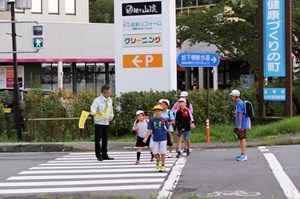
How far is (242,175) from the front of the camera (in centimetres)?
1273

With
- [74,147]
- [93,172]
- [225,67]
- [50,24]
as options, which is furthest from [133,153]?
[225,67]

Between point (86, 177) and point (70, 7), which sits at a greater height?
point (70, 7)

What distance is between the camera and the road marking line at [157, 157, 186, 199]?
34.8 ft

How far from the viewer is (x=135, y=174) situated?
1332 centimetres

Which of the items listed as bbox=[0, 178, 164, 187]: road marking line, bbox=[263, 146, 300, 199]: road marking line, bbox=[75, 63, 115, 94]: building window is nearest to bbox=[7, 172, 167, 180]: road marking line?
bbox=[0, 178, 164, 187]: road marking line

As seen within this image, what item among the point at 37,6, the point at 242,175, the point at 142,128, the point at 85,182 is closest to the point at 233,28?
the point at 37,6

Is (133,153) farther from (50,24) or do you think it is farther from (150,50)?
(50,24)

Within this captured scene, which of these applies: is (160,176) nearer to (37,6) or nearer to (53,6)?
(37,6)

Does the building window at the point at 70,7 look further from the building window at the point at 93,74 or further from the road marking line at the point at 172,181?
the road marking line at the point at 172,181

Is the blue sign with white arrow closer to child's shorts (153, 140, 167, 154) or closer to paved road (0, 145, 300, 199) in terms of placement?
paved road (0, 145, 300, 199)

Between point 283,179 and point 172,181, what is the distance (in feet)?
7.24

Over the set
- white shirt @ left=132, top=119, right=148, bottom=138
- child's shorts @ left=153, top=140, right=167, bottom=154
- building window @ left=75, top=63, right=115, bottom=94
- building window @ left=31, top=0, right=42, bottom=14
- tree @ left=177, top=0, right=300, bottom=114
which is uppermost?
building window @ left=31, top=0, right=42, bottom=14

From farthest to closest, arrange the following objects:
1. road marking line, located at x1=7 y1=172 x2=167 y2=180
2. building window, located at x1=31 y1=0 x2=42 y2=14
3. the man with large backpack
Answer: building window, located at x1=31 y1=0 x2=42 y2=14
the man with large backpack
road marking line, located at x1=7 y1=172 x2=167 y2=180

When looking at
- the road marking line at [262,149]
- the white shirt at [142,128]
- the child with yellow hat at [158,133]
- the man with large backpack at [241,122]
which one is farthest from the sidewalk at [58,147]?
the child with yellow hat at [158,133]
